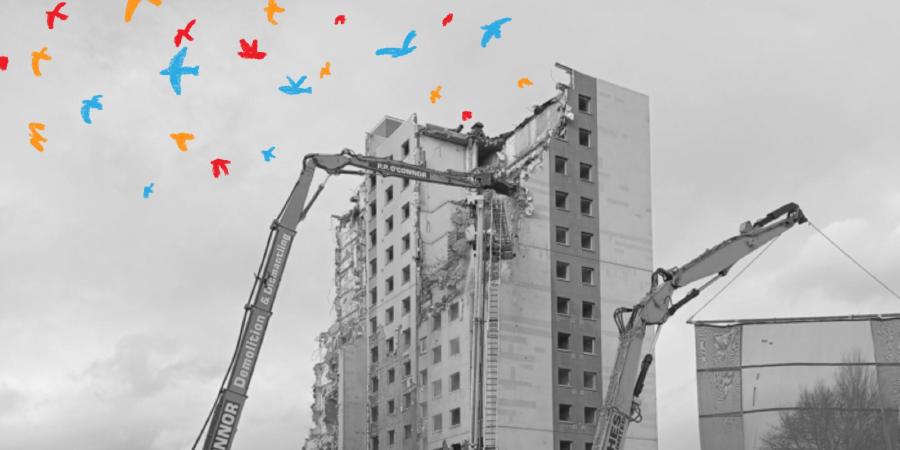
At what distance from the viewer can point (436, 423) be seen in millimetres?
75125

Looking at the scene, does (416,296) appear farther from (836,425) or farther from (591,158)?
(836,425)

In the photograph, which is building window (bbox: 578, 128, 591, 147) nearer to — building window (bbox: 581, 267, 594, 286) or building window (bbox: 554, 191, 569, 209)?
building window (bbox: 554, 191, 569, 209)

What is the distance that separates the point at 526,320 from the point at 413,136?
63.6 feet

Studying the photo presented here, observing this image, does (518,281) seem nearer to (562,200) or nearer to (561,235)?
(561,235)

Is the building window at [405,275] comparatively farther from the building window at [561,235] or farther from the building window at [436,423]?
the building window at [561,235]

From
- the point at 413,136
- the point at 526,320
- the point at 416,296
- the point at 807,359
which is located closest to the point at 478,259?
the point at 526,320

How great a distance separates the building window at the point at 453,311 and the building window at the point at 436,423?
695 centimetres

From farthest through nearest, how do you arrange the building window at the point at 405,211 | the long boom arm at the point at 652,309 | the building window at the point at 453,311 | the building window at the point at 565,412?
the building window at the point at 405,211 → the building window at the point at 453,311 → the building window at the point at 565,412 → the long boom arm at the point at 652,309

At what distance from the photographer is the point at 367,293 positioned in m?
89.1

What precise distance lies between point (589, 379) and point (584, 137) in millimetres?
17645

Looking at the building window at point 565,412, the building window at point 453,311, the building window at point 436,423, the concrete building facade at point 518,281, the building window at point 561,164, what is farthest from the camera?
the building window at point 561,164

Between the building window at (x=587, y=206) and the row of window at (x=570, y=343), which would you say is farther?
the building window at (x=587, y=206)

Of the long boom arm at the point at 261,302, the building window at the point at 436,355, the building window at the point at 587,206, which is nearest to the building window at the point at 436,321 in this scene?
the building window at the point at 436,355

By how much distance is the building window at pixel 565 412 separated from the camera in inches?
2847
